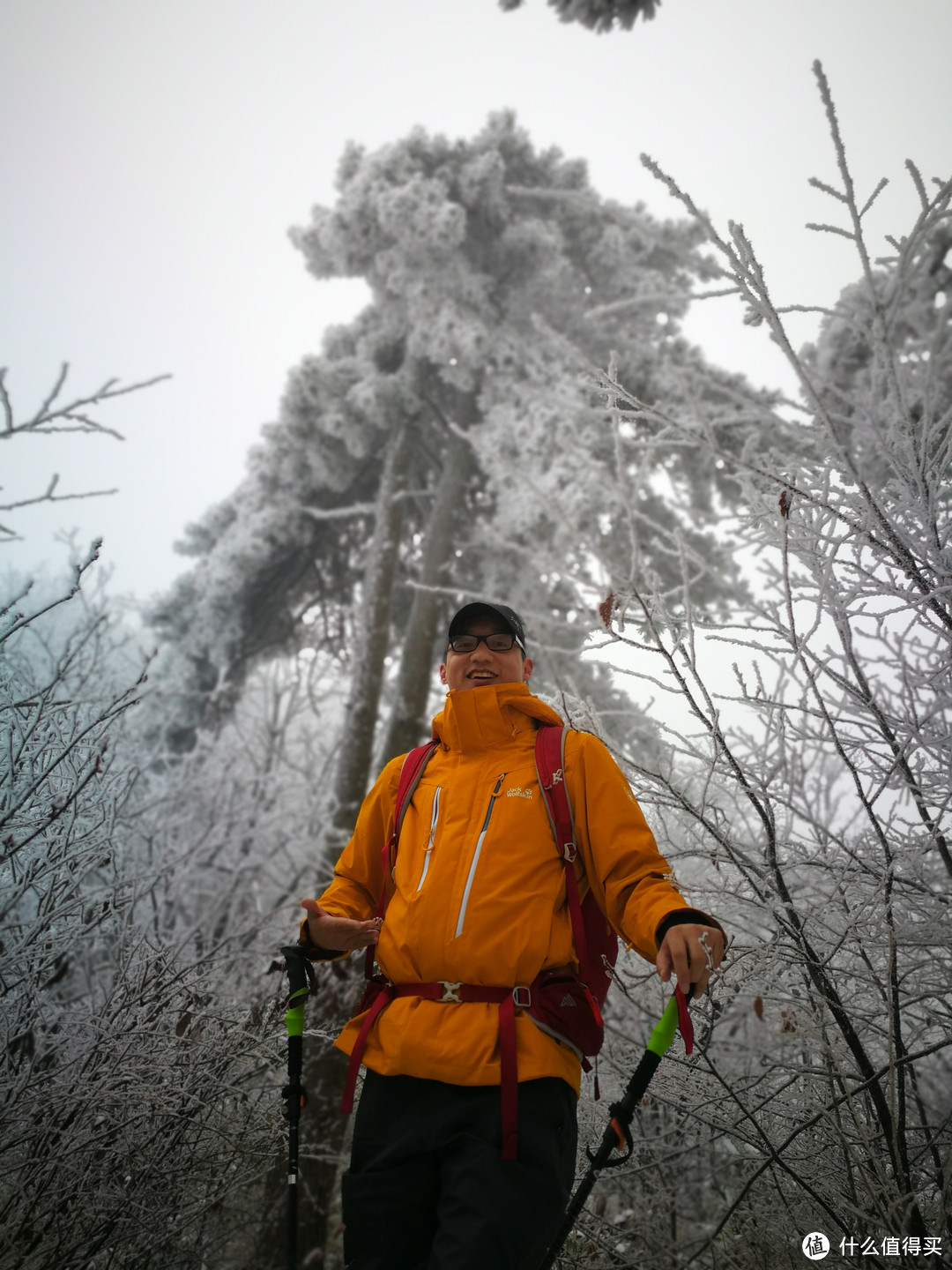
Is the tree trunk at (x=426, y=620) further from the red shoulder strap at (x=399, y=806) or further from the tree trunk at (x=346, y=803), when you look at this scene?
the red shoulder strap at (x=399, y=806)

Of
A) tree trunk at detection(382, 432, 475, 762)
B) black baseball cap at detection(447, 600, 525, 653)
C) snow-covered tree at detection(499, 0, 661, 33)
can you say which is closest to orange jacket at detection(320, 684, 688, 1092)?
black baseball cap at detection(447, 600, 525, 653)

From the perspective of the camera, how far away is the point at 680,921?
1.56 metres

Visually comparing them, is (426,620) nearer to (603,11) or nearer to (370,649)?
(370,649)

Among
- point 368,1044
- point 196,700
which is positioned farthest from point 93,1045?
point 196,700

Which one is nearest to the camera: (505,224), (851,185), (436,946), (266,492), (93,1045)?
(851,185)

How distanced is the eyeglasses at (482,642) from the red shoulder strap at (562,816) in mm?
396

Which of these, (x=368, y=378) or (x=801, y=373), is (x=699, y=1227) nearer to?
(x=801, y=373)

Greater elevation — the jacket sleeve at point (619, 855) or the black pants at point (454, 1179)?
the jacket sleeve at point (619, 855)

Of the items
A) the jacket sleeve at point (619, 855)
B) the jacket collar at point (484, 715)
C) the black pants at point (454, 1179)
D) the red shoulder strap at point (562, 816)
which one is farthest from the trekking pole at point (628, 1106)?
the jacket collar at point (484, 715)

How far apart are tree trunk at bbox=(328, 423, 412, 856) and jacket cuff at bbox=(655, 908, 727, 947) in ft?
21.0

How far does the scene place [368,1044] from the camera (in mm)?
1837

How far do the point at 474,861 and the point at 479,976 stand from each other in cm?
28

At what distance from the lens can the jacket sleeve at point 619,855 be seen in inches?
63.8

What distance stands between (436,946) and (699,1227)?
3386 mm
